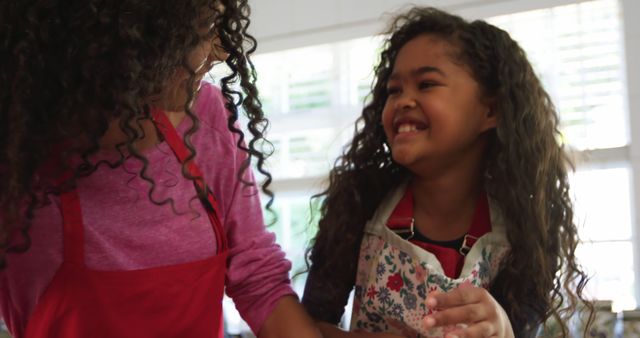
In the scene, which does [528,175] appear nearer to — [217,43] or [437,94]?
[437,94]

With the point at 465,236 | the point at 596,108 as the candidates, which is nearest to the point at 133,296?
the point at 465,236

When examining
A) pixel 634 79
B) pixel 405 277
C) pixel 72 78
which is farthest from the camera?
pixel 634 79

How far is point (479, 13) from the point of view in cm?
399

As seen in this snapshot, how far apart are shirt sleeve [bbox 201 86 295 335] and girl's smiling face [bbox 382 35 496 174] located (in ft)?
0.92

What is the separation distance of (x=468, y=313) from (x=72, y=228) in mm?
558

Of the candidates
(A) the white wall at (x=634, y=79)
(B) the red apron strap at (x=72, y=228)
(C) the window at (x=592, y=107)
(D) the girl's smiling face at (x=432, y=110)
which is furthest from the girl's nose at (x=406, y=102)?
(A) the white wall at (x=634, y=79)

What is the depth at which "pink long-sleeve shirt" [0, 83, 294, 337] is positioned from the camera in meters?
0.96

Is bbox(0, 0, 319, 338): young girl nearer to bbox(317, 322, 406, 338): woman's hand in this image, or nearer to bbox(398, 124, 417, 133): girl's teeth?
bbox(317, 322, 406, 338): woman's hand

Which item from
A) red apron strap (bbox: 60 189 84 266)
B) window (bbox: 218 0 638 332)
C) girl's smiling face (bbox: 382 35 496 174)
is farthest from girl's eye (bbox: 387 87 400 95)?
window (bbox: 218 0 638 332)

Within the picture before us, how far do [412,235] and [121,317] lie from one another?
0.53 meters

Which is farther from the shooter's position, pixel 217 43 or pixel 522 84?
pixel 522 84

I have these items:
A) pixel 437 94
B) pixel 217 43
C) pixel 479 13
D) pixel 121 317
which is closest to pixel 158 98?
pixel 217 43

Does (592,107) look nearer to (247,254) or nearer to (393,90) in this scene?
(393,90)

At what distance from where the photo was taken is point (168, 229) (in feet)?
3.43
